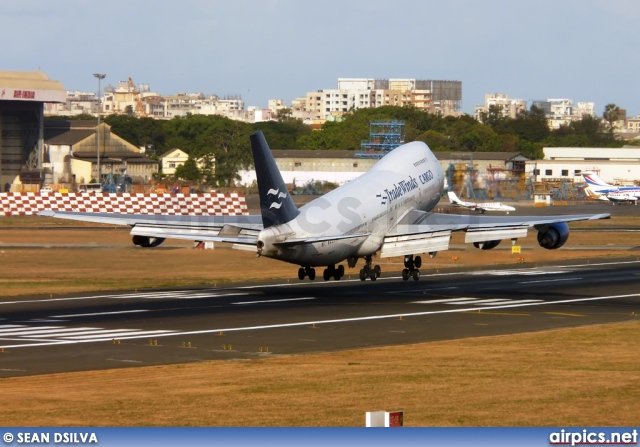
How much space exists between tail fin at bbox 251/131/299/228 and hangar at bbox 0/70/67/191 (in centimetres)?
13912

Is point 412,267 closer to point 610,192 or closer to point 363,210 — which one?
point 363,210

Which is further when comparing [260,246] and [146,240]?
[146,240]

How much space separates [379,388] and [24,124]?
171 meters

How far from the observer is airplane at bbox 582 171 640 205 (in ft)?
560

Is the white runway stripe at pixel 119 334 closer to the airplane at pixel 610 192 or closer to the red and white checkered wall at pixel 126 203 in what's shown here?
the red and white checkered wall at pixel 126 203

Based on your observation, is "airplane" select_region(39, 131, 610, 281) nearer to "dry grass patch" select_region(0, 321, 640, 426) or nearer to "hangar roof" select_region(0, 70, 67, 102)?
"dry grass patch" select_region(0, 321, 640, 426)

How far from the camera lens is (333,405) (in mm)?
28875

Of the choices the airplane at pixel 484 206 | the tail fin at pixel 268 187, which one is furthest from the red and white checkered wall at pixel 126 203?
the tail fin at pixel 268 187

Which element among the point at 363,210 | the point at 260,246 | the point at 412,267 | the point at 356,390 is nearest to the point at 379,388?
the point at 356,390

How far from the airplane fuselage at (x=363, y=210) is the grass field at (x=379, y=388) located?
1280 centimetres

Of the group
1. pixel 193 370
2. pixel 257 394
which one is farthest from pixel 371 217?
pixel 257 394

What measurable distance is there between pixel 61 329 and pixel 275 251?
1087 cm

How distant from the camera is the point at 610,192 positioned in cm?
17212

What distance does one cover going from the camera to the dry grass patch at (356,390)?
88.7ft
